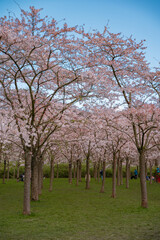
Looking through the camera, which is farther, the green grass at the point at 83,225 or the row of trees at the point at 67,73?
the row of trees at the point at 67,73

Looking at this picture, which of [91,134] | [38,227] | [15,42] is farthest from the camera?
[91,134]

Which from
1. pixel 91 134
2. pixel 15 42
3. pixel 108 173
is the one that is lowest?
pixel 108 173

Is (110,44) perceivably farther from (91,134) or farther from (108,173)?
(108,173)

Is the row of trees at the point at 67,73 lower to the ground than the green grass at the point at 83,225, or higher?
higher

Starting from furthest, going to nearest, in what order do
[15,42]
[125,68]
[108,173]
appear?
1. [108,173]
2. [125,68]
3. [15,42]

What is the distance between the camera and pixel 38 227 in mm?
9141

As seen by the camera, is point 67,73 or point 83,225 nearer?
point 83,225

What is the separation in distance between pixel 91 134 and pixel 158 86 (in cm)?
1167

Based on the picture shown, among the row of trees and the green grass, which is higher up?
the row of trees

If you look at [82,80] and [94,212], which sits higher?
[82,80]

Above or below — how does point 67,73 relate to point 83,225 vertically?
above

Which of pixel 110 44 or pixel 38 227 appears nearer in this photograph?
pixel 38 227

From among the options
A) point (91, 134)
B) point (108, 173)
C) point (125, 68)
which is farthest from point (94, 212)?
point (108, 173)

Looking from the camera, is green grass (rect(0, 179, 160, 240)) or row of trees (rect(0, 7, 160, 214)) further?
row of trees (rect(0, 7, 160, 214))
